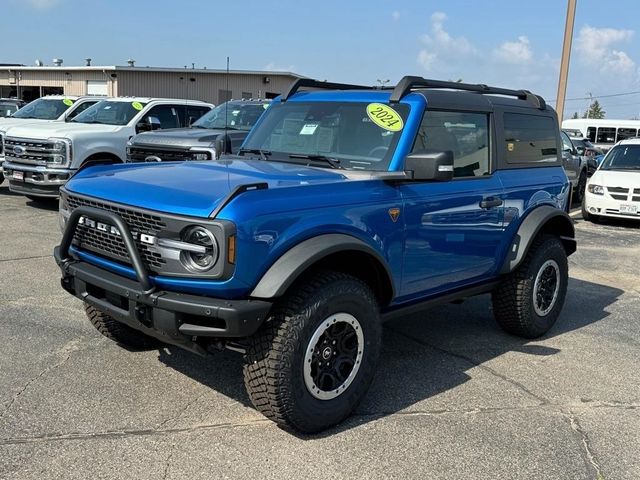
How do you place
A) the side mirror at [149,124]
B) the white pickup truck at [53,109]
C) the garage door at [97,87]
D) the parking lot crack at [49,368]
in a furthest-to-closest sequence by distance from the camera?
1. the garage door at [97,87]
2. the white pickup truck at [53,109]
3. the side mirror at [149,124]
4. the parking lot crack at [49,368]

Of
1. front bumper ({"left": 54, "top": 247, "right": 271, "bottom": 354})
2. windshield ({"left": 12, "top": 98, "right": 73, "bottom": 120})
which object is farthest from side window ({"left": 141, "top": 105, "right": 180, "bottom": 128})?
front bumper ({"left": 54, "top": 247, "right": 271, "bottom": 354})

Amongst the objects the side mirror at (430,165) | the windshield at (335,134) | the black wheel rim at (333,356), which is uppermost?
the windshield at (335,134)

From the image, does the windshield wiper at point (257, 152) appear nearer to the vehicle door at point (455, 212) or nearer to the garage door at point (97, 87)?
the vehicle door at point (455, 212)

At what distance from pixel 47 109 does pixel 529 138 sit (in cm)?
1154

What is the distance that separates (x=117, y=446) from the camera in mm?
3342

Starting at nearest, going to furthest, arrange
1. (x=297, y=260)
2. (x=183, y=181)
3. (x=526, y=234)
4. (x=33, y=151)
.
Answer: (x=297, y=260)
(x=183, y=181)
(x=526, y=234)
(x=33, y=151)

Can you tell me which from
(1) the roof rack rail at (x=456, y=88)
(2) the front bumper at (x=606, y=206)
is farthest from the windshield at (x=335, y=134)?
(2) the front bumper at (x=606, y=206)

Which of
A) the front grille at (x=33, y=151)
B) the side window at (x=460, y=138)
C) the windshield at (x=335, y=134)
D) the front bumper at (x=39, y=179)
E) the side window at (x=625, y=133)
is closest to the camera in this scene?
the windshield at (x=335, y=134)

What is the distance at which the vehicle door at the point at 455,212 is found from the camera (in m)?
4.11

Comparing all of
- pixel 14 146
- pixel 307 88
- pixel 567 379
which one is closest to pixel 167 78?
pixel 14 146

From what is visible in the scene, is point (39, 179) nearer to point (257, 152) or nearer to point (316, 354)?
point (257, 152)

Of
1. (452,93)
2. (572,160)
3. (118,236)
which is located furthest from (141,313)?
(572,160)

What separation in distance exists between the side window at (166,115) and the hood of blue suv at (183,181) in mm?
7815

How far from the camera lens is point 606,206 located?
40.4 ft
